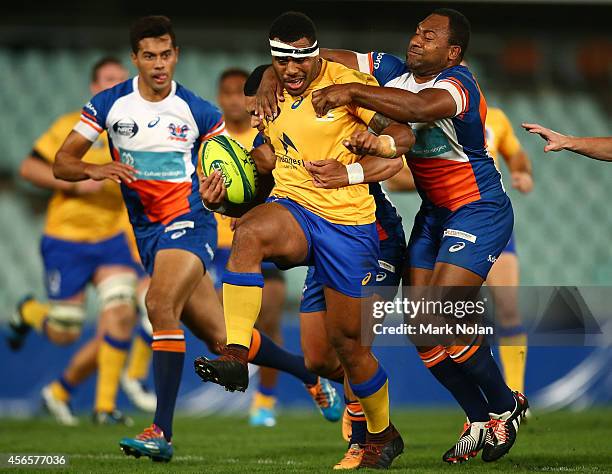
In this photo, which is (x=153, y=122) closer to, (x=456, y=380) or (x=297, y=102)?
(x=297, y=102)

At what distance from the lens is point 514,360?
9.03 m

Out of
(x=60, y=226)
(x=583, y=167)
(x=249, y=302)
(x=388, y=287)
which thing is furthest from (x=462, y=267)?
(x=583, y=167)

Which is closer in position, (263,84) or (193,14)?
(263,84)

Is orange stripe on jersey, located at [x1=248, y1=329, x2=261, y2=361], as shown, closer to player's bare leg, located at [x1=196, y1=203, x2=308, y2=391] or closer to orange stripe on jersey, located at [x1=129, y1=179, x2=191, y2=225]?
orange stripe on jersey, located at [x1=129, y1=179, x2=191, y2=225]

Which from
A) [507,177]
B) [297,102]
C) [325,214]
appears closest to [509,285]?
[325,214]

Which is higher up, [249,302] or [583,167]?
[249,302]

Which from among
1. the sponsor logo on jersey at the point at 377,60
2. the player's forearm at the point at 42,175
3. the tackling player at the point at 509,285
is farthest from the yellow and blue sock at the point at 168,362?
the player's forearm at the point at 42,175

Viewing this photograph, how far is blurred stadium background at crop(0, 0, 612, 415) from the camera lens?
13.2 m

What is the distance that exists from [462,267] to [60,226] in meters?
4.79

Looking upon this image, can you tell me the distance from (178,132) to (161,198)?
431 mm

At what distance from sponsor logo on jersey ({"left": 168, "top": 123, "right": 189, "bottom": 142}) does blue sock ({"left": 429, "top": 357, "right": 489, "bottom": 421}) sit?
2174 mm

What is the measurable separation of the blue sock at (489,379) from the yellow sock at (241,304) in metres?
1.52

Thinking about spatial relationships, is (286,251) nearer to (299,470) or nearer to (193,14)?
(299,470)

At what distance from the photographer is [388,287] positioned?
21.9 ft
